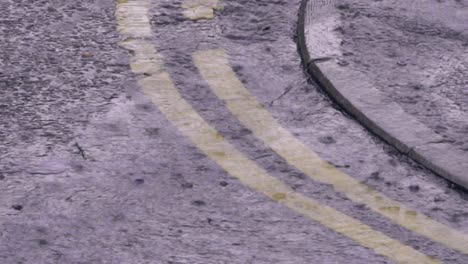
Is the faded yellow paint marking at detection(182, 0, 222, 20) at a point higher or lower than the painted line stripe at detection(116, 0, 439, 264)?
higher

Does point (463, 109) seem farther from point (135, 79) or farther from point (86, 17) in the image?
point (86, 17)

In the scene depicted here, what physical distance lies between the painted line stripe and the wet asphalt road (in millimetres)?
36

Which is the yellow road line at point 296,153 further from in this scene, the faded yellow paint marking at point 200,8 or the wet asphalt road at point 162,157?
the faded yellow paint marking at point 200,8

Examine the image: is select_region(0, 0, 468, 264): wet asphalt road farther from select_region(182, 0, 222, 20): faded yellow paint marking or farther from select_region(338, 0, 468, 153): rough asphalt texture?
select_region(338, 0, 468, 153): rough asphalt texture

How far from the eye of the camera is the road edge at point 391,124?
4.42m

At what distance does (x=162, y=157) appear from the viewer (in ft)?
14.6

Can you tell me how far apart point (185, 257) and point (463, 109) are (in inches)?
63.0

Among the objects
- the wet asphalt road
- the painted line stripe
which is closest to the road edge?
the wet asphalt road

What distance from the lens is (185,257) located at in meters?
3.83

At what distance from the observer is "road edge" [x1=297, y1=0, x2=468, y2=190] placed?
4.42 metres

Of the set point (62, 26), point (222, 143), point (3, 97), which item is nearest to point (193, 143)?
point (222, 143)

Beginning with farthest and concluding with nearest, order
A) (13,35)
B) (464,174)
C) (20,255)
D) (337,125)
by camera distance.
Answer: (13,35)
(337,125)
(464,174)
(20,255)

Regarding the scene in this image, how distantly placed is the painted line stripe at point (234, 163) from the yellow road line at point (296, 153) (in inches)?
5.5

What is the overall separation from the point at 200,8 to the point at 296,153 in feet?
4.89
